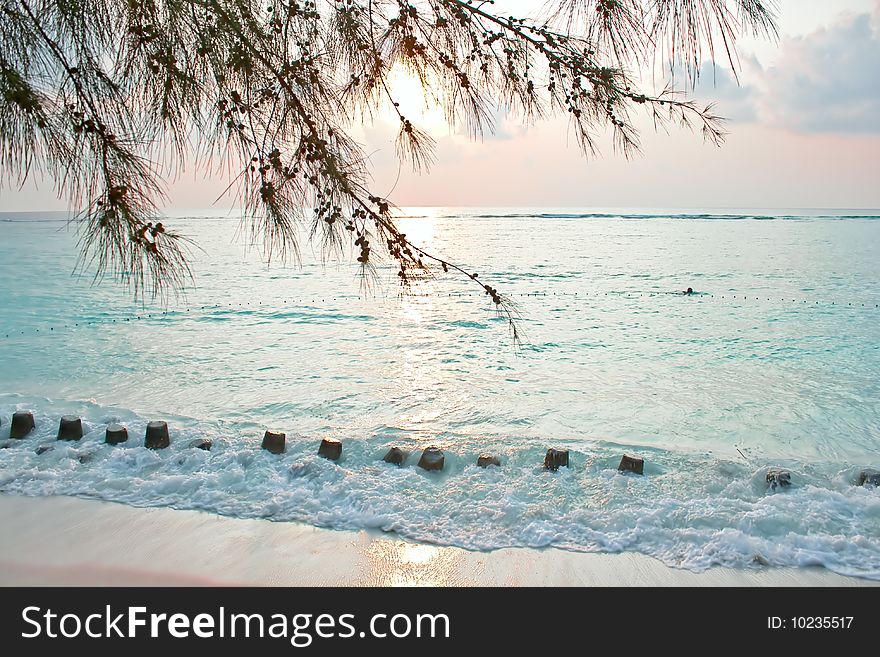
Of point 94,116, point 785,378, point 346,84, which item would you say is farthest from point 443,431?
point 785,378

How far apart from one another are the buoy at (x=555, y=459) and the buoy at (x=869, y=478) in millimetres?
1869

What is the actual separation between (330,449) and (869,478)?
3.50 meters

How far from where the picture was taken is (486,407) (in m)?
6.23

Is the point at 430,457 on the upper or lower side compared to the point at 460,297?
lower

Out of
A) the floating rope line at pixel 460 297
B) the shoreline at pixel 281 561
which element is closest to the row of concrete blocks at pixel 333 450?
the shoreline at pixel 281 561

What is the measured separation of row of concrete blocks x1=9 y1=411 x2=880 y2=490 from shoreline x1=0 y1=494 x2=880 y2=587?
0.97m

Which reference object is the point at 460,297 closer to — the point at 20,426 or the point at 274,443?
the point at 274,443

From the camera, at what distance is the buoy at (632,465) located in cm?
423

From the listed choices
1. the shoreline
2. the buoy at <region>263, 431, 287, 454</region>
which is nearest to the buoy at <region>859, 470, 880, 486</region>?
the shoreline

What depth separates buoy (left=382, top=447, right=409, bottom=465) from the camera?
14.1 ft

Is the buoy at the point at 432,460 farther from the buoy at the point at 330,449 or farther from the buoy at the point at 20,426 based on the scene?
the buoy at the point at 20,426

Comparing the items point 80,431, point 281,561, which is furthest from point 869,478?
point 80,431

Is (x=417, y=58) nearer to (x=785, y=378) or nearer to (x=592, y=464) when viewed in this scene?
(x=592, y=464)
